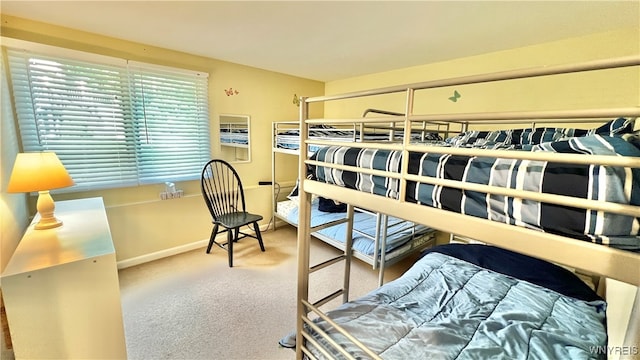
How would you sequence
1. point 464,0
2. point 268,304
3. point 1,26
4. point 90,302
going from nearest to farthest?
1. point 90,302
2. point 464,0
3. point 1,26
4. point 268,304

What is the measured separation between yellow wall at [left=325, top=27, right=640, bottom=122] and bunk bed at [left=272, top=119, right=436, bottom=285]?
1.77ft

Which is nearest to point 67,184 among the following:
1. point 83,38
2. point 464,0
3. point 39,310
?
point 39,310

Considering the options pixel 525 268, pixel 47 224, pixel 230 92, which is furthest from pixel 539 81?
pixel 47 224

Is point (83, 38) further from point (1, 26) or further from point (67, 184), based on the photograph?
point (67, 184)

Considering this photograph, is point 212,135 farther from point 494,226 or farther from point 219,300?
point 494,226

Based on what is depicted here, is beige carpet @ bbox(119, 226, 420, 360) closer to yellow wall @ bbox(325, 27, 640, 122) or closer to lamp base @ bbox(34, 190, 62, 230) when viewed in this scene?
lamp base @ bbox(34, 190, 62, 230)

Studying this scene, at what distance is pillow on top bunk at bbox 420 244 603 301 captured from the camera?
1659 mm

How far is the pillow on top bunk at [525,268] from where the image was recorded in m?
1.66

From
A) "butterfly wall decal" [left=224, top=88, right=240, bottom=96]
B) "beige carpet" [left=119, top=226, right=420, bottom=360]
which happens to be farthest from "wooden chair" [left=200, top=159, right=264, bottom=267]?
"butterfly wall decal" [left=224, top=88, right=240, bottom=96]

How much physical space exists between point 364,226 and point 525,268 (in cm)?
133

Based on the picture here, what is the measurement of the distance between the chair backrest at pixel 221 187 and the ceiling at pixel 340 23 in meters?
1.26

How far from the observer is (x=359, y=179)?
1.11 metres

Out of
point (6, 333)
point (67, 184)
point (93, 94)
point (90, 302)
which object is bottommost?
point (6, 333)

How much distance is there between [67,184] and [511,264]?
3.10 metres
